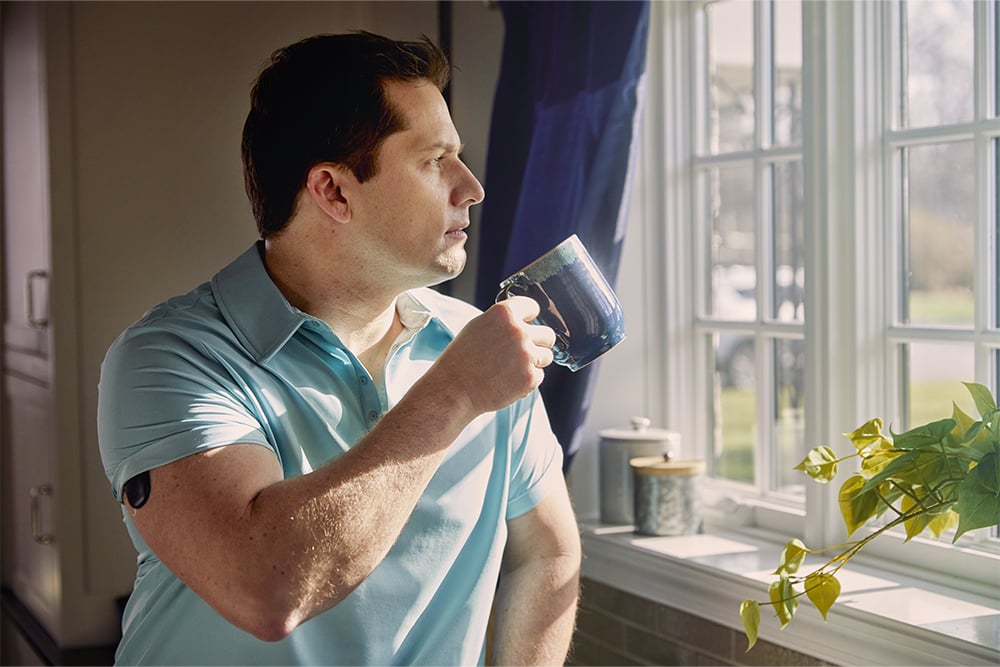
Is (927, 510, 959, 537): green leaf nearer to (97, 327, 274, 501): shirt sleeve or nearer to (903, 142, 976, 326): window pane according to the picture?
(903, 142, 976, 326): window pane

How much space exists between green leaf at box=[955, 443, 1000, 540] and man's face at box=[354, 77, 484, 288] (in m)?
0.70

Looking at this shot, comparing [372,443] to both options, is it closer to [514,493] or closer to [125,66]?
[514,493]

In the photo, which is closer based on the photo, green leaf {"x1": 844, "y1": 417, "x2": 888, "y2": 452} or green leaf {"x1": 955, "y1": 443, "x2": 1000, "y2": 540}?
green leaf {"x1": 955, "y1": 443, "x2": 1000, "y2": 540}

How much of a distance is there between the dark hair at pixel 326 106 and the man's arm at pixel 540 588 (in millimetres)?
605

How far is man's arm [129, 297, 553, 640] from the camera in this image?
3.85ft

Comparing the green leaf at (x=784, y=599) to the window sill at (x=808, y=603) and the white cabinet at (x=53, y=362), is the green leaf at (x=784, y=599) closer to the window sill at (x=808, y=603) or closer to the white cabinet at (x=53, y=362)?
the window sill at (x=808, y=603)

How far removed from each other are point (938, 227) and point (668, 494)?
2.40 ft

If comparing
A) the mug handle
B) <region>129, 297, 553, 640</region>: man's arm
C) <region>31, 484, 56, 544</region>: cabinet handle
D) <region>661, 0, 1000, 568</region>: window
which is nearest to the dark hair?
the mug handle

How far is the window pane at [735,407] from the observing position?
242cm

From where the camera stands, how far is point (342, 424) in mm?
1474

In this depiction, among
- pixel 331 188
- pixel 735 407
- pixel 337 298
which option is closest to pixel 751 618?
pixel 337 298

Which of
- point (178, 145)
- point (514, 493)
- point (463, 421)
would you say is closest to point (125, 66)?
point (178, 145)

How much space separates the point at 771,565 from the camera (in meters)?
1.97

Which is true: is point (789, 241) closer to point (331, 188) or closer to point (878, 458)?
point (878, 458)
